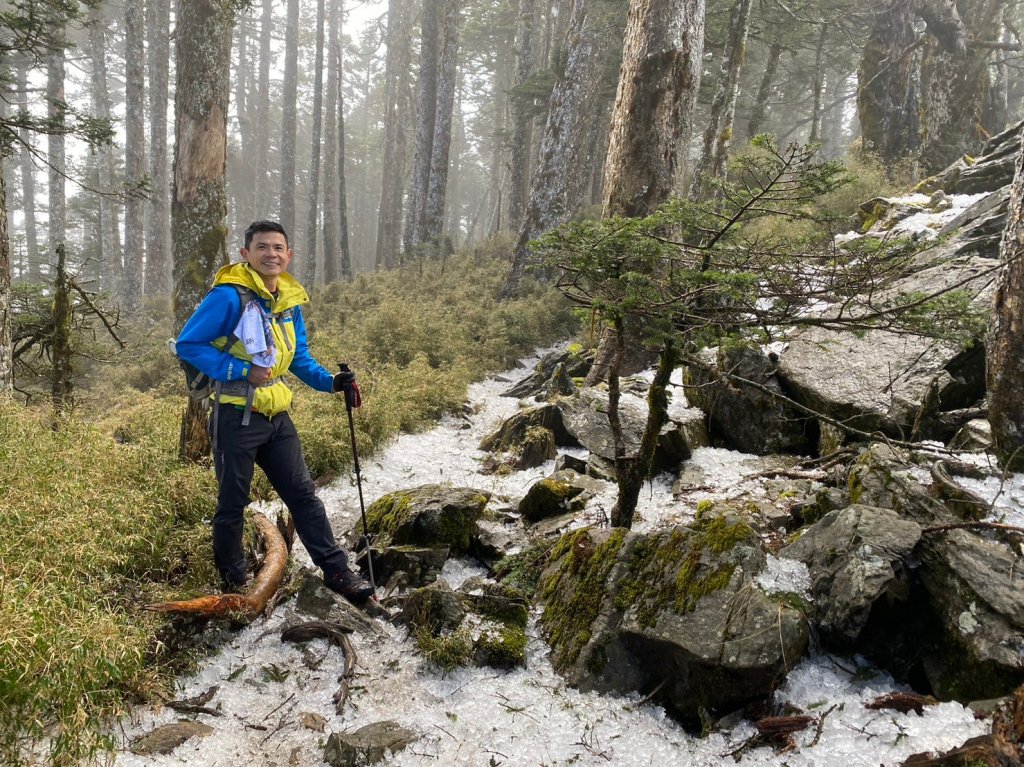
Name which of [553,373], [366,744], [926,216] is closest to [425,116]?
[553,373]

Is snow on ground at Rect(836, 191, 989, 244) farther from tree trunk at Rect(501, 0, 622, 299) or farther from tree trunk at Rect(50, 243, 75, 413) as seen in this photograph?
tree trunk at Rect(50, 243, 75, 413)

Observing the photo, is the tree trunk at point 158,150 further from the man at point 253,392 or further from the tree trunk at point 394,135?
the man at point 253,392

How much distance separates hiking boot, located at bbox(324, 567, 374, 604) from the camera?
393cm

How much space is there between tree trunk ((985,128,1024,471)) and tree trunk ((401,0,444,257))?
17545 mm

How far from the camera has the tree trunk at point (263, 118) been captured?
3188 cm

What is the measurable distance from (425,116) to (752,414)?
18460mm

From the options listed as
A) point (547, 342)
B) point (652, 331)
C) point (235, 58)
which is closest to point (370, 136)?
point (235, 58)

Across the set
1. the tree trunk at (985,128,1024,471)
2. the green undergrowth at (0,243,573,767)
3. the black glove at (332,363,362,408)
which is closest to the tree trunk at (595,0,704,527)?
the green undergrowth at (0,243,573,767)

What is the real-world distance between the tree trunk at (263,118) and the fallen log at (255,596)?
31.4 metres

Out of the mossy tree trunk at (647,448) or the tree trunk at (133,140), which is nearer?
the mossy tree trunk at (647,448)

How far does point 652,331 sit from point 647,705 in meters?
2.07

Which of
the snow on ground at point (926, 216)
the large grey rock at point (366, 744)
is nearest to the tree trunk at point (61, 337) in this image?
the large grey rock at point (366, 744)

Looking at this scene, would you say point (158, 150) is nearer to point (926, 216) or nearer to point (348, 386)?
point (348, 386)

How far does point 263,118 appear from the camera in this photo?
108 ft
